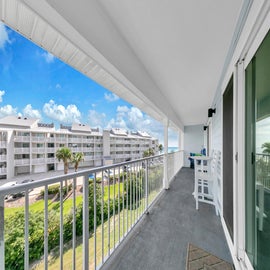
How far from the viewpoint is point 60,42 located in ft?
3.94

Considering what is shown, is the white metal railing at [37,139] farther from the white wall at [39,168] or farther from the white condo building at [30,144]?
the white wall at [39,168]

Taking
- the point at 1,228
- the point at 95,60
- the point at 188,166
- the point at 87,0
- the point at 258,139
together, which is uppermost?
the point at 87,0

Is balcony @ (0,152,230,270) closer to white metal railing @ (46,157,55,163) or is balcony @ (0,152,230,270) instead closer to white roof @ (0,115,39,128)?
white metal railing @ (46,157,55,163)

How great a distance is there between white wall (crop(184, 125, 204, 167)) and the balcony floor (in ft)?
16.7

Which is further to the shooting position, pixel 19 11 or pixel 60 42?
pixel 60 42

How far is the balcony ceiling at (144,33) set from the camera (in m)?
1.05

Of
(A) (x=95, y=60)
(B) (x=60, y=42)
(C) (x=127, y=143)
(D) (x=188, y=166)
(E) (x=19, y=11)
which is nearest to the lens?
(E) (x=19, y=11)

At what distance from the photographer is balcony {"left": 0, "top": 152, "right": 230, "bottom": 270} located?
2.89ft

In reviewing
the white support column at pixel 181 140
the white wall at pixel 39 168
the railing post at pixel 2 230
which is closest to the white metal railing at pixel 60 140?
the white wall at pixel 39 168

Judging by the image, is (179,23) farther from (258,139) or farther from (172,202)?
(172,202)

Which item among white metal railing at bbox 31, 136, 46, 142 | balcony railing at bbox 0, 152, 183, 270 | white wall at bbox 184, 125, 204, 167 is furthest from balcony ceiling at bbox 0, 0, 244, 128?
white wall at bbox 184, 125, 204, 167

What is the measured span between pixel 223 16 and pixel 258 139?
3.90 feet

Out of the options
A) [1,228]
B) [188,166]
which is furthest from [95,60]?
[188,166]

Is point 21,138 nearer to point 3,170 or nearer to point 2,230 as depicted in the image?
point 3,170
